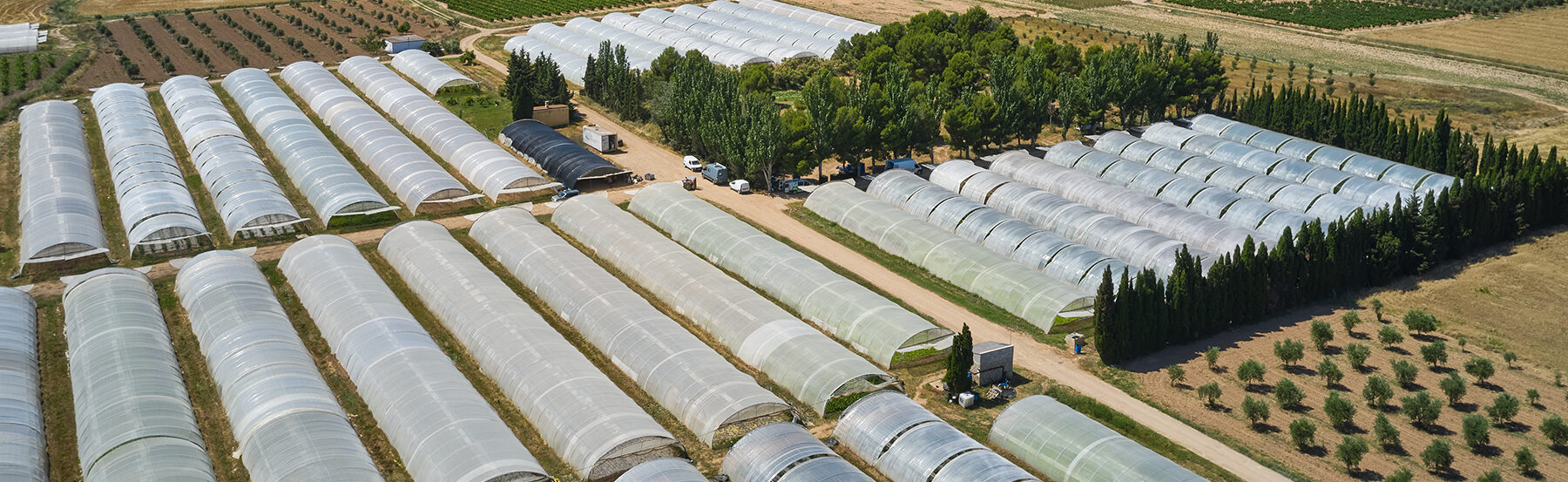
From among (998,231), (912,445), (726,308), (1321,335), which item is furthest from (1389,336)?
(726,308)

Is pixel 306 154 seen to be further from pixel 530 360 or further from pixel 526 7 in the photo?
pixel 526 7

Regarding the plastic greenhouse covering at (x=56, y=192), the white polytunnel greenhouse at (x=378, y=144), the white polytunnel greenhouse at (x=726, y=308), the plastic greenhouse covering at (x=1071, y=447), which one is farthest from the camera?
the white polytunnel greenhouse at (x=378, y=144)

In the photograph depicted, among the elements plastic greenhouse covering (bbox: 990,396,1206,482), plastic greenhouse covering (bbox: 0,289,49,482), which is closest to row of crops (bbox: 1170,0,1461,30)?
plastic greenhouse covering (bbox: 990,396,1206,482)

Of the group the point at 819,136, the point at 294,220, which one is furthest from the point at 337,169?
the point at 819,136

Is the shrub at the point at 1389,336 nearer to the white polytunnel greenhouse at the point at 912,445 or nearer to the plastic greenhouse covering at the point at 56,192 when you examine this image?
the white polytunnel greenhouse at the point at 912,445

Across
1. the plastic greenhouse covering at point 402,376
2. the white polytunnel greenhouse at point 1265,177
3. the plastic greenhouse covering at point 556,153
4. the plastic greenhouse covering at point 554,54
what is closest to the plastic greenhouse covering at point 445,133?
the plastic greenhouse covering at point 556,153

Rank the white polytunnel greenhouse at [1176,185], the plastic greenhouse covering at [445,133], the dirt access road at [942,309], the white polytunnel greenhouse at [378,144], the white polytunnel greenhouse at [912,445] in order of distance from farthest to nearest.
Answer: the plastic greenhouse covering at [445,133] < the white polytunnel greenhouse at [378,144] < the white polytunnel greenhouse at [1176,185] < the dirt access road at [942,309] < the white polytunnel greenhouse at [912,445]
